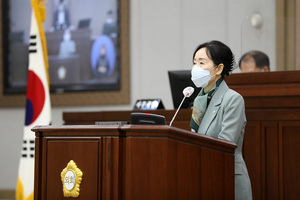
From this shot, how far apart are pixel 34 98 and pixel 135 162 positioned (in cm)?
314

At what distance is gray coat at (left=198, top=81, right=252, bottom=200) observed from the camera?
8.48 ft

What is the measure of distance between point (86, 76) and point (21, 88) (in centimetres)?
98

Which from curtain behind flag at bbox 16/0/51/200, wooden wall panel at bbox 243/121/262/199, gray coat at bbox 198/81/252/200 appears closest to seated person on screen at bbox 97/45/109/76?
curtain behind flag at bbox 16/0/51/200

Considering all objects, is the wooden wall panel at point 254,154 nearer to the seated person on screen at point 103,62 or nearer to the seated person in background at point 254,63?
the seated person in background at point 254,63

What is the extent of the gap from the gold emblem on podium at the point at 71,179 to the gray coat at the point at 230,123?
75 centimetres

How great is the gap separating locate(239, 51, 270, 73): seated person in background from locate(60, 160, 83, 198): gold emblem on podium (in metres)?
2.52

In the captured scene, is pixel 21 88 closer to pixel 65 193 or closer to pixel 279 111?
pixel 279 111

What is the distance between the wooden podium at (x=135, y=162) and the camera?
220cm

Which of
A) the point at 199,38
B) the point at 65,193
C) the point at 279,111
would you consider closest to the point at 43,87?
the point at 199,38

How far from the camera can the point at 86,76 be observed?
22.3ft

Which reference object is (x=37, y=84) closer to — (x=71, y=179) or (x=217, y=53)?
(x=217, y=53)

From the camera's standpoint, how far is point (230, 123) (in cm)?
259

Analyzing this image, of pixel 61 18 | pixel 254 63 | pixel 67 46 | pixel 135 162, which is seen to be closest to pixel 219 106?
pixel 135 162

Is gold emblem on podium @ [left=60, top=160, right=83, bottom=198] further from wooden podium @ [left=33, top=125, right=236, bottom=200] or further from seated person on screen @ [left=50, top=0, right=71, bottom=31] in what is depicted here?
seated person on screen @ [left=50, top=0, right=71, bottom=31]
